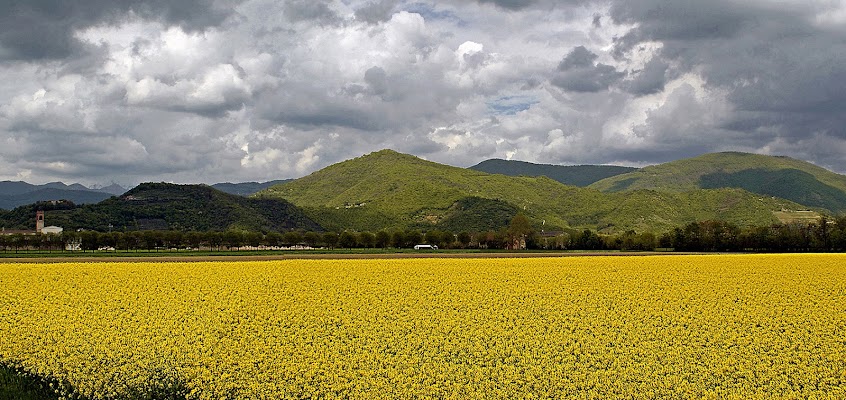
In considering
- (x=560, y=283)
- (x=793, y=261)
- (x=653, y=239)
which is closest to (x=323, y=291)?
(x=560, y=283)

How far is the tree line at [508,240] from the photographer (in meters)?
112

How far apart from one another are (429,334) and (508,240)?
123115mm

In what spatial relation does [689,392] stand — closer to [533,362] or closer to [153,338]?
[533,362]

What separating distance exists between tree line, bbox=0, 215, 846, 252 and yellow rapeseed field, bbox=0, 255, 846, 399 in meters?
77.6

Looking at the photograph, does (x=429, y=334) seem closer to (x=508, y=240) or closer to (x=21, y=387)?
(x=21, y=387)

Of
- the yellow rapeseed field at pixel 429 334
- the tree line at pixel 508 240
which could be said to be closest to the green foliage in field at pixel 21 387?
the yellow rapeseed field at pixel 429 334

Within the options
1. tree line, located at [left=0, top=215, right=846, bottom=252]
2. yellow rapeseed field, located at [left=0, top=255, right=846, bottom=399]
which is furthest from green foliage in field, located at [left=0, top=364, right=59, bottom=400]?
tree line, located at [left=0, top=215, right=846, bottom=252]

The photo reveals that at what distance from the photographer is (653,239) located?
134250 mm

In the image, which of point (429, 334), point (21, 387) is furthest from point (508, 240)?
point (21, 387)

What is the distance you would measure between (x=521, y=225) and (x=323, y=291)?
386 ft

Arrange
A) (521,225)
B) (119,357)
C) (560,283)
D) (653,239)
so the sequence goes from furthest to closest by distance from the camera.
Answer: (521,225) → (653,239) → (560,283) → (119,357)

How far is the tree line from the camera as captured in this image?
11156 cm

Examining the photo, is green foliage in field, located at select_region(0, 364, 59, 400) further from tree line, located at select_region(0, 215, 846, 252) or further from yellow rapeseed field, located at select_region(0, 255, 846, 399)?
tree line, located at select_region(0, 215, 846, 252)

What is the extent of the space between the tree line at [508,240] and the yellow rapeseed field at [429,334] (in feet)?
254
